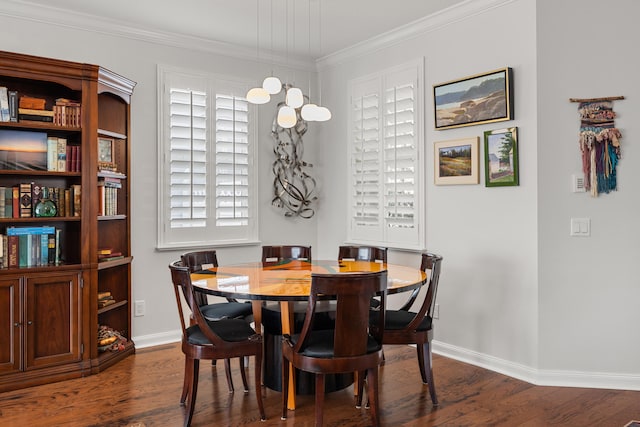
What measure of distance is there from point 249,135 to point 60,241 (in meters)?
1.98

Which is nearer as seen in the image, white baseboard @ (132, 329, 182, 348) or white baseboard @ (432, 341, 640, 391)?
white baseboard @ (432, 341, 640, 391)

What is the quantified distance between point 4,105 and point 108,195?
95cm

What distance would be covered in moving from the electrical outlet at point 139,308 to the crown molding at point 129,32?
90.7 inches

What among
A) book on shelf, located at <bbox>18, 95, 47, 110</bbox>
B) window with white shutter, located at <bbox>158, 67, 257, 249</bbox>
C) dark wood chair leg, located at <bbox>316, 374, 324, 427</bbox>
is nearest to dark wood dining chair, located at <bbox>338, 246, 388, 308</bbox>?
window with white shutter, located at <bbox>158, 67, 257, 249</bbox>

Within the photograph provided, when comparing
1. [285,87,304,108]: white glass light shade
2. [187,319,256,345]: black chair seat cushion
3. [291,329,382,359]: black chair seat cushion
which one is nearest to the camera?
[291,329,382,359]: black chair seat cushion

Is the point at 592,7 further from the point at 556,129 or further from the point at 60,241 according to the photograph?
the point at 60,241

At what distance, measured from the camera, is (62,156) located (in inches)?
148

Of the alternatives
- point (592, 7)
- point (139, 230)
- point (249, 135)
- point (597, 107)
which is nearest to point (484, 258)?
point (597, 107)

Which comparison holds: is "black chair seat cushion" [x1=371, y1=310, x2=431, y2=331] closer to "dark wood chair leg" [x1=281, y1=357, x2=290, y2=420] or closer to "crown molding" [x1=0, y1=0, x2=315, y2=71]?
"dark wood chair leg" [x1=281, y1=357, x2=290, y2=420]

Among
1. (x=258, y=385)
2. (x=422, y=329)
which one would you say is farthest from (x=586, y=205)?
(x=258, y=385)

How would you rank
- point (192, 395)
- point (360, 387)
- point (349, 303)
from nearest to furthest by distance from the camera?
point (349, 303) < point (192, 395) < point (360, 387)

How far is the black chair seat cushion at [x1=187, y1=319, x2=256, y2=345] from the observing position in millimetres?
2895

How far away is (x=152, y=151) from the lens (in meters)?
4.52

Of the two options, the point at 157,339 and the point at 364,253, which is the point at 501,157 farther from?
the point at 157,339
